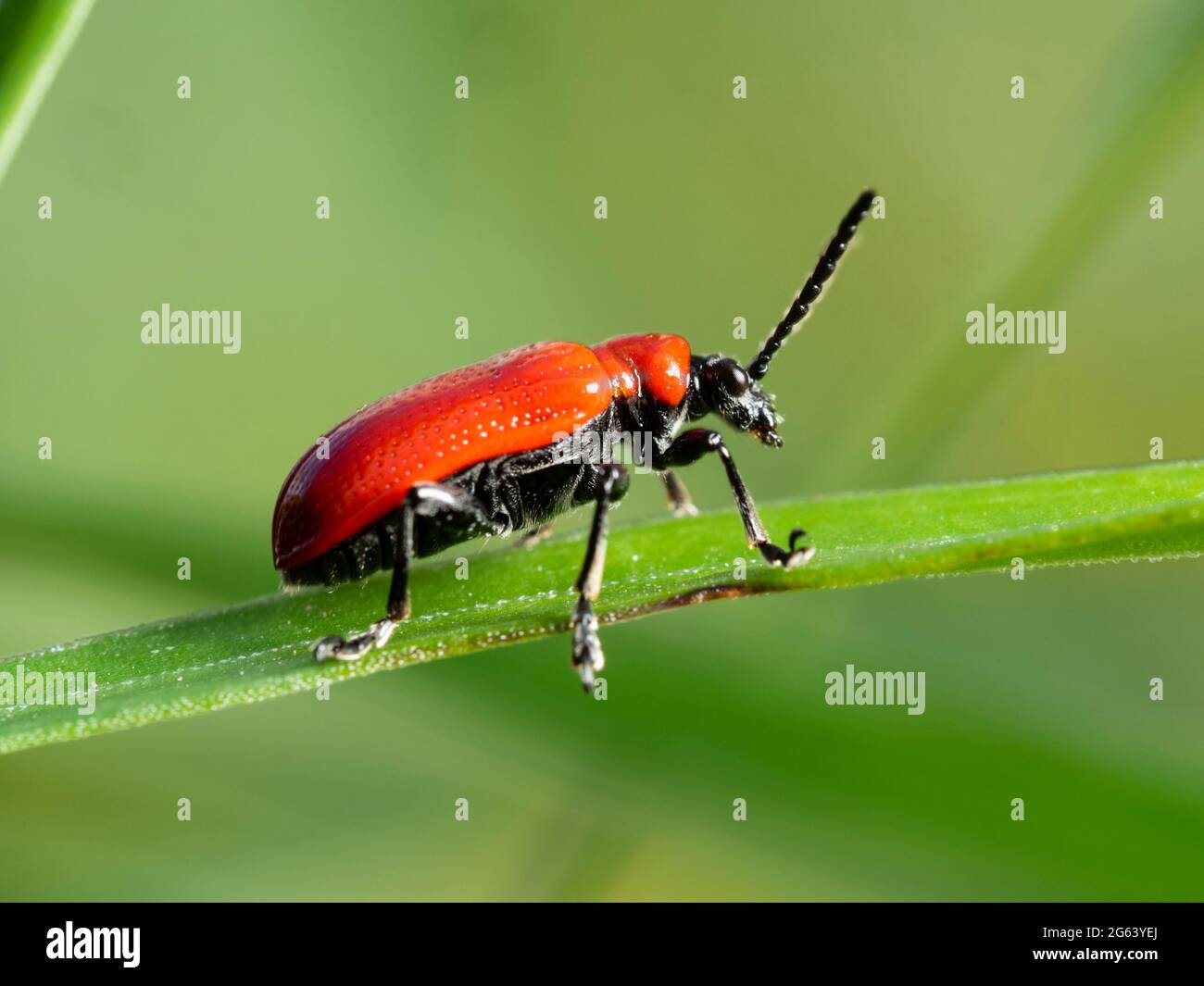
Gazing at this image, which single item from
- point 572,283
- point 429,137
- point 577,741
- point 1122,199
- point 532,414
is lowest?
point 577,741

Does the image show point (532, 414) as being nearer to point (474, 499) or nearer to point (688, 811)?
point (474, 499)

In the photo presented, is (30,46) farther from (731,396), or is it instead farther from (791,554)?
(731,396)

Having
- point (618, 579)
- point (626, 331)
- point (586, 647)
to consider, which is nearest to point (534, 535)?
point (618, 579)

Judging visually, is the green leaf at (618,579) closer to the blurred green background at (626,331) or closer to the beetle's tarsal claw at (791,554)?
the beetle's tarsal claw at (791,554)

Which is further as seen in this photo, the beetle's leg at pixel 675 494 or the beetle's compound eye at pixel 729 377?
the beetle's leg at pixel 675 494

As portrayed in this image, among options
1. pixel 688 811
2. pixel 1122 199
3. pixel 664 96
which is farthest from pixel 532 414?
pixel 664 96

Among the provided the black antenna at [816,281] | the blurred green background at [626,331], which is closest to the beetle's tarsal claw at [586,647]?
the blurred green background at [626,331]
